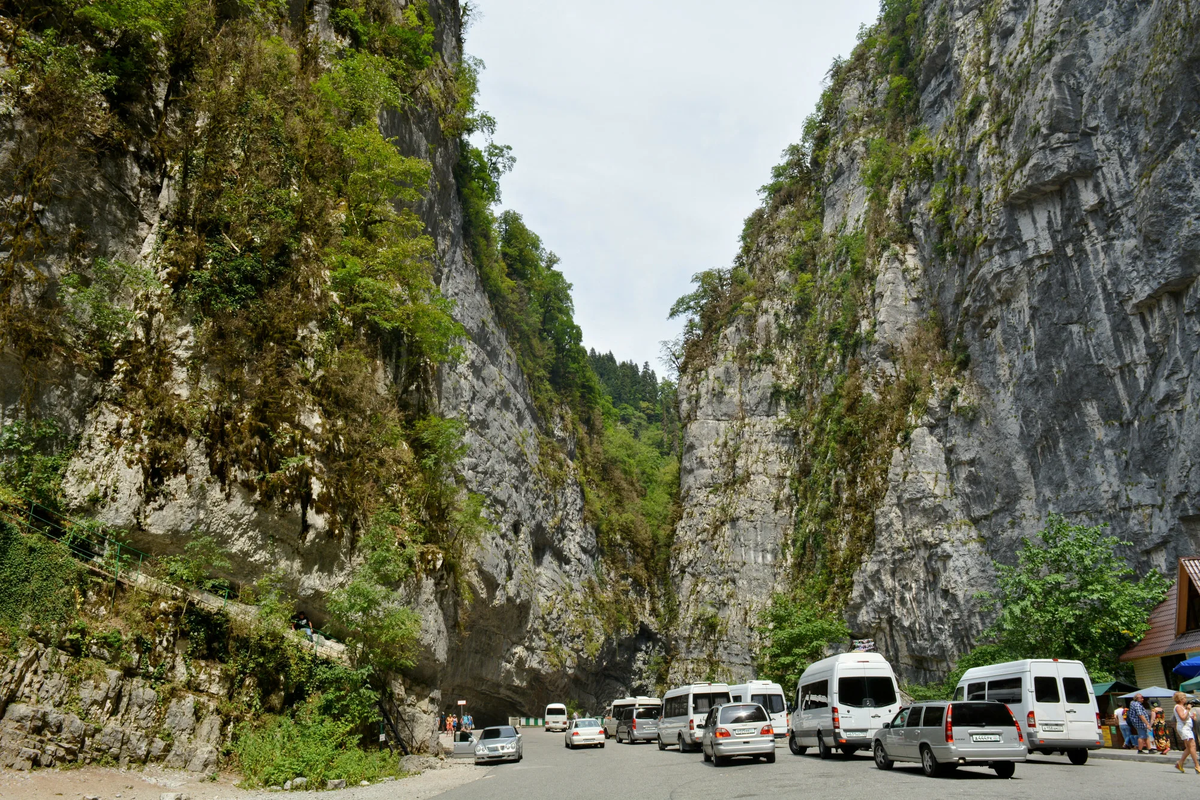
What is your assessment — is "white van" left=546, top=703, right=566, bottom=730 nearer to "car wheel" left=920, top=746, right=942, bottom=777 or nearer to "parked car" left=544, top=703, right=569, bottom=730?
"parked car" left=544, top=703, right=569, bottom=730

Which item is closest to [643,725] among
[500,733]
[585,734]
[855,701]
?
[585,734]

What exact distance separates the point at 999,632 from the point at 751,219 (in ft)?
155

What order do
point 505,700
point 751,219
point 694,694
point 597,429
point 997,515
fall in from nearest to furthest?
point 694,694 → point 997,515 → point 505,700 → point 597,429 → point 751,219

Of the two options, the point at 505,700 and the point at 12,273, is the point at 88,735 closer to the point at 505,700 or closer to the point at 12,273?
the point at 12,273

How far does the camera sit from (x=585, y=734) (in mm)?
29859

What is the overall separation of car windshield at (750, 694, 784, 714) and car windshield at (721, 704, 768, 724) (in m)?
6.16

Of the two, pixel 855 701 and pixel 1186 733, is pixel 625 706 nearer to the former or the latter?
pixel 855 701

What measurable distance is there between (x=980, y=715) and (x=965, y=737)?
55 centimetres

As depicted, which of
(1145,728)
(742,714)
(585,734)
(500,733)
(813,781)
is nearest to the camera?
(813,781)

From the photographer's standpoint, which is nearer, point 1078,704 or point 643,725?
point 1078,704

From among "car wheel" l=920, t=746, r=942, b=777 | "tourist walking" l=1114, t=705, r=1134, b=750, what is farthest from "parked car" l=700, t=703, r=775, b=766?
"tourist walking" l=1114, t=705, r=1134, b=750

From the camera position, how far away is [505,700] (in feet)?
149

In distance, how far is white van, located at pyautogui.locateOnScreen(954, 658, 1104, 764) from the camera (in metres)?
17.5

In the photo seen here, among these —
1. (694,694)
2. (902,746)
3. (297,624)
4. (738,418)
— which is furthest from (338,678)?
(738,418)
